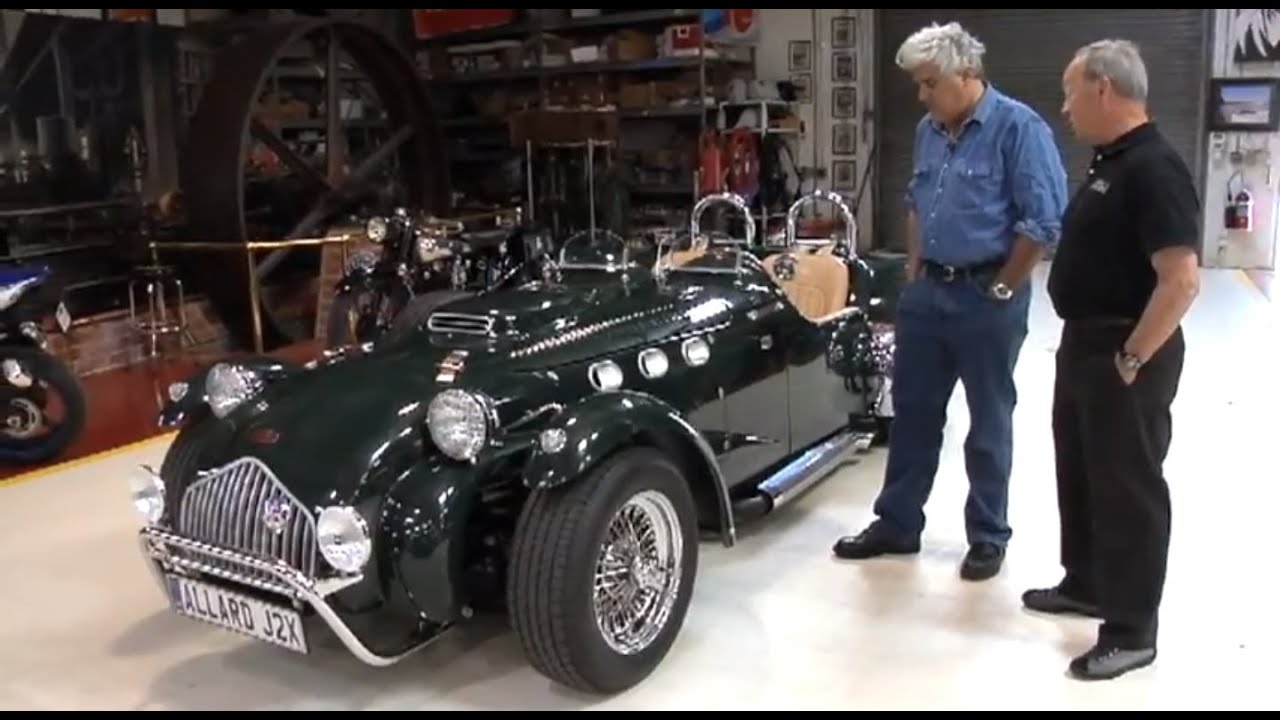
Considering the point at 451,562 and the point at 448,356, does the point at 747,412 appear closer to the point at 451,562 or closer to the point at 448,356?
the point at 448,356

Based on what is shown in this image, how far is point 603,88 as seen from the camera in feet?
38.8

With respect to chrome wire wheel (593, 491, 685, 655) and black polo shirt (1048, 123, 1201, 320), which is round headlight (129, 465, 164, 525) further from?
black polo shirt (1048, 123, 1201, 320)

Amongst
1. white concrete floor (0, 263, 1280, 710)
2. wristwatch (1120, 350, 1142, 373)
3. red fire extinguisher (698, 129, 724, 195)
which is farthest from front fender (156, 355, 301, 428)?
red fire extinguisher (698, 129, 724, 195)

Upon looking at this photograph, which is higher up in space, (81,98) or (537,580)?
(81,98)

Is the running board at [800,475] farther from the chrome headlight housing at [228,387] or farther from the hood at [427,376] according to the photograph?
the chrome headlight housing at [228,387]

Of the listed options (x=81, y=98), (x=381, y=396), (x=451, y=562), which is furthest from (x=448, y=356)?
(x=81, y=98)

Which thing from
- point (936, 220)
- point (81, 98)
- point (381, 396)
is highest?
point (81, 98)

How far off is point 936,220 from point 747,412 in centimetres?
87

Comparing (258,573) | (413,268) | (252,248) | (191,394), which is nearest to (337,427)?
(258,573)

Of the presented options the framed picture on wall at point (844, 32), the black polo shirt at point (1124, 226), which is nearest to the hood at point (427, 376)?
the black polo shirt at point (1124, 226)

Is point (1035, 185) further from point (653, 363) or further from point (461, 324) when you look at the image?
point (461, 324)

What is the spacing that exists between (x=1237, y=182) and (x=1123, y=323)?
8583mm

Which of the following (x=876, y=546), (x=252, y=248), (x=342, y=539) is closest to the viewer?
(x=342, y=539)
